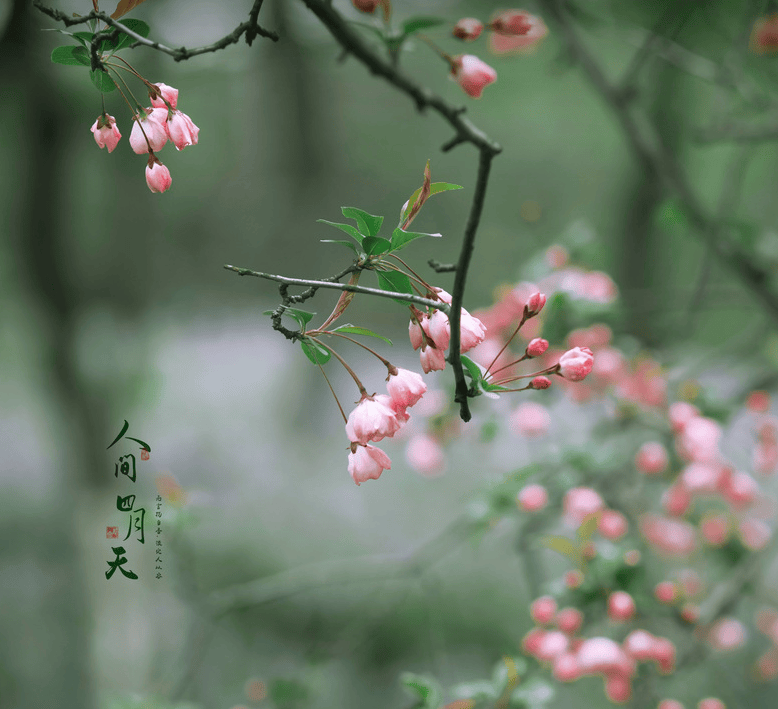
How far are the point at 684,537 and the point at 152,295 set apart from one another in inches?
56.4

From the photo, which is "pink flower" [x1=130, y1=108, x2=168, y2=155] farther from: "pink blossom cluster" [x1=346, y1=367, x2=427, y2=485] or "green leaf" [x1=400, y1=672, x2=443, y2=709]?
"green leaf" [x1=400, y1=672, x2=443, y2=709]

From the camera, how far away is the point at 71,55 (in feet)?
1.05

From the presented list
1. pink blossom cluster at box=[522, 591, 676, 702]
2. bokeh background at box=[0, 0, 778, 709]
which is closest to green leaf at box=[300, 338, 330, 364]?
pink blossom cluster at box=[522, 591, 676, 702]

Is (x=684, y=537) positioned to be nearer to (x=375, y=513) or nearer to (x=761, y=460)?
(x=761, y=460)

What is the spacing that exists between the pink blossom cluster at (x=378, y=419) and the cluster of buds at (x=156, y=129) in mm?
167

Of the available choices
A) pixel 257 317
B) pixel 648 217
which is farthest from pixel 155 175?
pixel 648 217

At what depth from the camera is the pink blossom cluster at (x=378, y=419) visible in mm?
307

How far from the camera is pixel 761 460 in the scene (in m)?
1.09

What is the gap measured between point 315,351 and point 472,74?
0.65 ft

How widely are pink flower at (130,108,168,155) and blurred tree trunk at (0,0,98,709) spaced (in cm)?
128

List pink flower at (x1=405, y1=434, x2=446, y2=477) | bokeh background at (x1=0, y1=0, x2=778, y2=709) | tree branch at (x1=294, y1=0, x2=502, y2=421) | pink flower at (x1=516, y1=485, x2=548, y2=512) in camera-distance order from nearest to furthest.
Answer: tree branch at (x1=294, y1=0, x2=502, y2=421), pink flower at (x1=516, y1=485, x2=548, y2=512), pink flower at (x1=405, y1=434, x2=446, y2=477), bokeh background at (x1=0, y1=0, x2=778, y2=709)

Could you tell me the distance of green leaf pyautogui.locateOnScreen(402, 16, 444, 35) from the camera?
36 cm

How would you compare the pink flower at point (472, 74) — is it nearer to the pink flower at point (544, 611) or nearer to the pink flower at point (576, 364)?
the pink flower at point (576, 364)

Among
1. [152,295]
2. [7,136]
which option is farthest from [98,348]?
[7,136]
